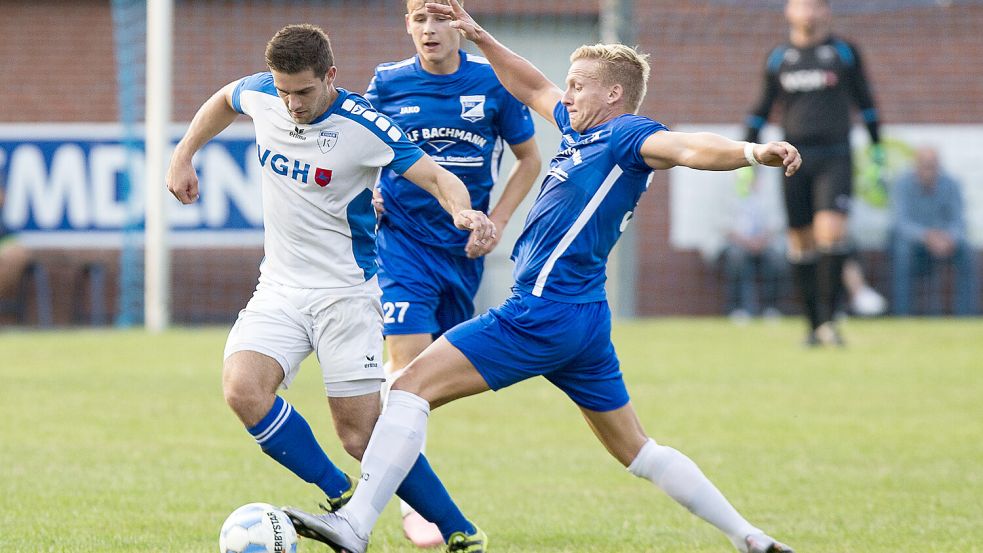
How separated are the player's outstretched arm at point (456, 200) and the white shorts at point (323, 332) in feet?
1.60

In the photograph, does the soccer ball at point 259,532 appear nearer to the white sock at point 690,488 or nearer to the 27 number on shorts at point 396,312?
the white sock at point 690,488

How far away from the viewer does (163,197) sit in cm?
1453

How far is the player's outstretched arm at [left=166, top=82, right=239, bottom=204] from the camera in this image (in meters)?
5.41

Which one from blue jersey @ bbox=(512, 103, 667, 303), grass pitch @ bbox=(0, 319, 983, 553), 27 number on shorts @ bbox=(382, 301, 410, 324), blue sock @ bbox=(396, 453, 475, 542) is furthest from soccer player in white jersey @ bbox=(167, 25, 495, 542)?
27 number on shorts @ bbox=(382, 301, 410, 324)

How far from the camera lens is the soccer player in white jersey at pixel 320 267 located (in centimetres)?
511

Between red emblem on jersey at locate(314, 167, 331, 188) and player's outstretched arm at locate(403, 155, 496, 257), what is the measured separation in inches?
11.0

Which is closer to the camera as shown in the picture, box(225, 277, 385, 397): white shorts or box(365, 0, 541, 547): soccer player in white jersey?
box(225, 277, 385, 397): white shorts

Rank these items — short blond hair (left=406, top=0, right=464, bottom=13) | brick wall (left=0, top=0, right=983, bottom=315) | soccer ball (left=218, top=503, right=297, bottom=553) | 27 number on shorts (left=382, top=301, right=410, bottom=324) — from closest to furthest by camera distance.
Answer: soccer ball (left=218, top=503, right=297, bottom=553) < short blond hair (left=406, top=0, right=464, bottom=13) < 27 number on shorts (left=382, top=301, right=410, bottom=324) < brick wall (left=0, top=0, right=983, bottom=315)

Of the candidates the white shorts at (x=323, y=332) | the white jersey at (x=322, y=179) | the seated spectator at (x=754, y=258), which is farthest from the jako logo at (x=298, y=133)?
the seated spectator at (x=754, y=258)

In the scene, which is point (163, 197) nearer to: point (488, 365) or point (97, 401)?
point (97, 401)

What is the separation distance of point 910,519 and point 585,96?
8.12 ft

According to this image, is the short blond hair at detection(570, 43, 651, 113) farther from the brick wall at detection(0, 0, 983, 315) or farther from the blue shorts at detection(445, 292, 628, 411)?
the brick wall at detection(0, 0, 983, 315)

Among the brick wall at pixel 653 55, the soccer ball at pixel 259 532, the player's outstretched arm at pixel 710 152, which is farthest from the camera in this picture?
the brick wall at pixel 653 55

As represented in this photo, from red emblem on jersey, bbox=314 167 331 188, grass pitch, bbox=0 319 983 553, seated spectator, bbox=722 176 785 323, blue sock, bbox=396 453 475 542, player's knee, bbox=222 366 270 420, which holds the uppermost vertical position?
red emblem on jersey, bbox=314 167 331 188
